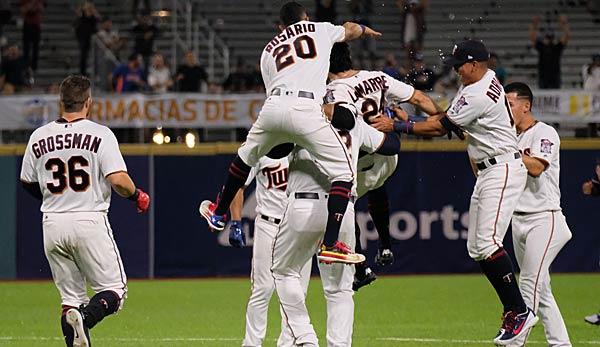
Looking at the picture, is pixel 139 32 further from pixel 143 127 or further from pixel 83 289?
pixel 83 289

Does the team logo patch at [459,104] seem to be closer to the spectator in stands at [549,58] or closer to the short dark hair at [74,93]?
the short dark hair at [74,93]

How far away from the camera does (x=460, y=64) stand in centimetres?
1052

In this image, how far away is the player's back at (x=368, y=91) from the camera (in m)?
9.93

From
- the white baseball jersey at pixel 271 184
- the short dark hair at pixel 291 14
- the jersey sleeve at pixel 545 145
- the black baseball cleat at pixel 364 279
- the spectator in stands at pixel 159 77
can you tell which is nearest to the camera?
the short dark hair at pixel 291 14

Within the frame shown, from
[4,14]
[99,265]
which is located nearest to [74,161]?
[99,265]

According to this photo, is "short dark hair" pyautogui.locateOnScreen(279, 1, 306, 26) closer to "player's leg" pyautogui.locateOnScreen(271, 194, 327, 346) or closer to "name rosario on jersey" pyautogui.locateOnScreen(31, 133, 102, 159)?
"player's leg" pyautogui.locateOnScreen(271, 194, 327, 346)

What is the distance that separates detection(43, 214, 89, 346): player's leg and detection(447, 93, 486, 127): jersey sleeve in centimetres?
328

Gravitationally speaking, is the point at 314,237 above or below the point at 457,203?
above

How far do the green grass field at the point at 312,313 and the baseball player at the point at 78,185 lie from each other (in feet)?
9.06

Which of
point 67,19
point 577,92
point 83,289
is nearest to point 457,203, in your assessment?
point 577,92

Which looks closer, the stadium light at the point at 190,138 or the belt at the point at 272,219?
the belt at the point at 272,219

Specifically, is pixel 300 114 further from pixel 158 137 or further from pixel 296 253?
pixel 158 137

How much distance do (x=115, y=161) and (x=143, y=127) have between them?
12.7 meters

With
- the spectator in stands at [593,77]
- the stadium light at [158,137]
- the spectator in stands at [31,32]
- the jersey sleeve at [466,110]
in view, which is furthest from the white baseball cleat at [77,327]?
the spectator in stands at [31,32]
